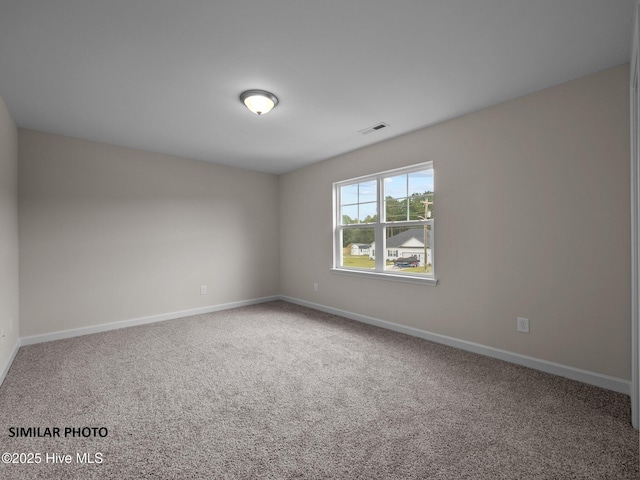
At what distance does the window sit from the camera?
3572 millimetres

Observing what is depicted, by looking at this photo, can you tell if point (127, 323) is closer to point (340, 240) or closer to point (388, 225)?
point (340, 240)

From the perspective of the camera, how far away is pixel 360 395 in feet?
7.28

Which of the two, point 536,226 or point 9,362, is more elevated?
point 536,226

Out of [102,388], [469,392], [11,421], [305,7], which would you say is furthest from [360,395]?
[305,7]

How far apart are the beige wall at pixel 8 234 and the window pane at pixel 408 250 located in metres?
3.89

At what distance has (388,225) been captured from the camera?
3.98m

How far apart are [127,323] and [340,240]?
10.3 ft

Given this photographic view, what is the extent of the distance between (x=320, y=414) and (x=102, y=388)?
5.64 feet

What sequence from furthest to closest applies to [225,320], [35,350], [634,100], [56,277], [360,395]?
1. [225,320]
2. [56,277]
3. [35,350]
4. [360,395]
5. [634,100]

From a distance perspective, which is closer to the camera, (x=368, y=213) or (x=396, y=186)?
(x=396, y=186)

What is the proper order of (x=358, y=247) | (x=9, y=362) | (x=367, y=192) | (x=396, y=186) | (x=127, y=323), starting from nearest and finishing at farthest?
(x=9, y=362)
(x=396, y=186)
(x=127, y=323)
(x=367, y=192)
(x=358, y=247)

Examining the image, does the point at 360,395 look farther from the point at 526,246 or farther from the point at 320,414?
the point at 526,246

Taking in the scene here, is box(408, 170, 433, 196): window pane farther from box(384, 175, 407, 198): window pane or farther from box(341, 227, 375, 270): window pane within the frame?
box(341, 227, 375, 270): window pane

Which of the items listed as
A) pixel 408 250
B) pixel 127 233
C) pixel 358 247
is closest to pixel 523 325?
pixel 408 250
